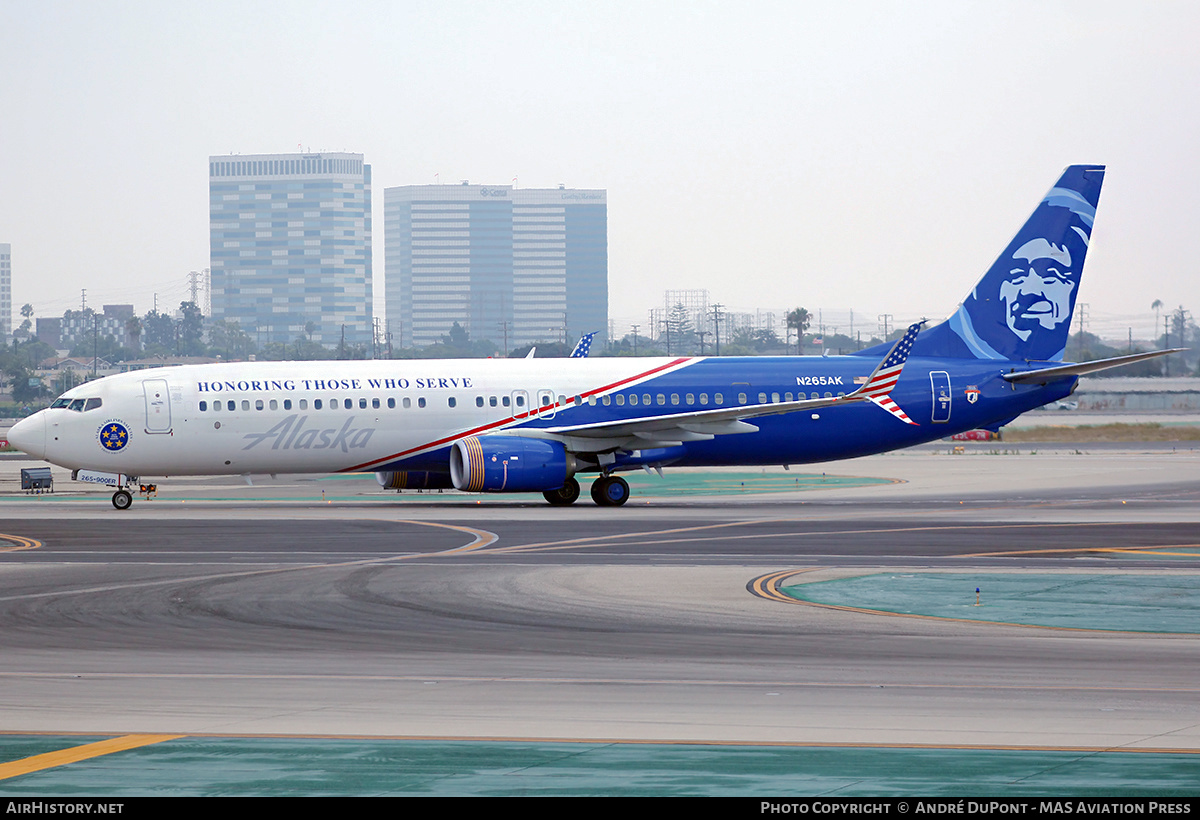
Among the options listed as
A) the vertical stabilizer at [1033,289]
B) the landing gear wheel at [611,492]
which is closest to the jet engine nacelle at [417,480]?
the landing gear wheel at [611,492]

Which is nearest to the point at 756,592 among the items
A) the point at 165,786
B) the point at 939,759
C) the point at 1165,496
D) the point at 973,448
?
the point at 939,759

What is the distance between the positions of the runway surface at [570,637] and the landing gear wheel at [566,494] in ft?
15.1

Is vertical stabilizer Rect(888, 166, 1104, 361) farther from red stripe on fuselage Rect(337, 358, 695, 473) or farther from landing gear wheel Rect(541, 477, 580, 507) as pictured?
landing gear wheel Rect(541, 477, 580, 507)

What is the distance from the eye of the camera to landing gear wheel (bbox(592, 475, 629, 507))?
4156 cm

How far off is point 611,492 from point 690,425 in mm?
3074

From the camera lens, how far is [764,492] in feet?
160

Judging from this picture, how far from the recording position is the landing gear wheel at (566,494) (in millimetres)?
42125

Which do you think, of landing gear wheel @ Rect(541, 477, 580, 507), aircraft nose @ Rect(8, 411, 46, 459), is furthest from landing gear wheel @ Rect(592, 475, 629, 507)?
aircraft nose @ Rect(8, 411, 46, 459)

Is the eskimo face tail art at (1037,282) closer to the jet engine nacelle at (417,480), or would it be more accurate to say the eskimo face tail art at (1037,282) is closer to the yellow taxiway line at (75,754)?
the jet engine nacelle at (417,480)

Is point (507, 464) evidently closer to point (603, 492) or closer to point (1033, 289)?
point (603, 492)

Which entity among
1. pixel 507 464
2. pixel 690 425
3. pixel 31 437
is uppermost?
pixel 690 425

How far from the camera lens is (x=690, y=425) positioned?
41.4 m

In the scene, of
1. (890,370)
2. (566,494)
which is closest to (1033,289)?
(890,370)

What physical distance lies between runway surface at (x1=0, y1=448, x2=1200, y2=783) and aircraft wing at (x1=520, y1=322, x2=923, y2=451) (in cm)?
438
